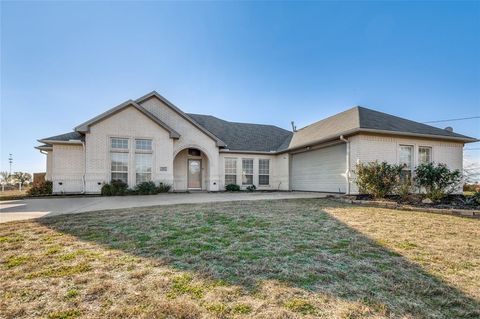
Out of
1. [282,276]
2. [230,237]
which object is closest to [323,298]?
[282,276]

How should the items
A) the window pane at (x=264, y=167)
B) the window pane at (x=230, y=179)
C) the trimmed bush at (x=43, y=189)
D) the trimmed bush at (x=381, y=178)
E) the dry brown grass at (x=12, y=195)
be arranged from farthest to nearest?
1. the window pane at (x=264, y=167)
2. the window pane at (x=230, y=179)
3. the trimmed bush at (x=43, y=189)
4. the dry brown grass at (x=12, y=195)
5. the trimmed bush at (x=381, y=178)

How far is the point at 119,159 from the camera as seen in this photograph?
14.6 metres

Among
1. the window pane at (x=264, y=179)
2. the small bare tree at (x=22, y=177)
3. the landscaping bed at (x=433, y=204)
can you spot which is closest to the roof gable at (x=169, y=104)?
the window pane at (x=264, y=179)

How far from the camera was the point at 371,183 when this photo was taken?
34.6 feet

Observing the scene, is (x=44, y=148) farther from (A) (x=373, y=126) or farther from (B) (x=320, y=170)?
(A) (x=373, y=126)

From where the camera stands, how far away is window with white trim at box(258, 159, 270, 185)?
19.4 metres

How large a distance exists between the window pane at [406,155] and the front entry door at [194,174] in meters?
12.5

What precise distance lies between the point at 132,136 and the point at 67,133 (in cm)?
483

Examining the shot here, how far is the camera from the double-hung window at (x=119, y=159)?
1445 cm

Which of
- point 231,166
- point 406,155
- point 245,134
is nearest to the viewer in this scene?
point 406,155

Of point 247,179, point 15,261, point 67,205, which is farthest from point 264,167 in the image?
point 15,261

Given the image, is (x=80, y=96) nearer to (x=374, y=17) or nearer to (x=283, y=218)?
(x=283, y=218)

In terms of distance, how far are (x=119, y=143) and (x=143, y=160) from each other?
163 centimetres

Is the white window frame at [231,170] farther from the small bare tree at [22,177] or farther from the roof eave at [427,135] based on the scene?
the small bare tree at [22,177]
